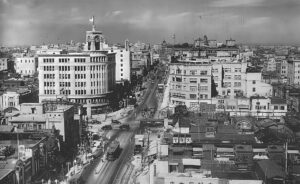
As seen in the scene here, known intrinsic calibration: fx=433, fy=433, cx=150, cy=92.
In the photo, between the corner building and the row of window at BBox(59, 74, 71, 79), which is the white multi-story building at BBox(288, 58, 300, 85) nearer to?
the corner building

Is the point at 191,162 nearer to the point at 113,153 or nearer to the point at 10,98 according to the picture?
the point at 113,153

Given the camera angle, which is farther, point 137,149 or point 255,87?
point 255,87

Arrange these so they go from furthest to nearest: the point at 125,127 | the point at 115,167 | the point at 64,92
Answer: the point at 64,92 → the point at 125,127 → the point at 115,167

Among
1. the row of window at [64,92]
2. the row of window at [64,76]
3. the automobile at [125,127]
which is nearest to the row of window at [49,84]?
the row of window at [64,76]

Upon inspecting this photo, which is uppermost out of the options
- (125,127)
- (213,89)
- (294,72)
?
(294,72)

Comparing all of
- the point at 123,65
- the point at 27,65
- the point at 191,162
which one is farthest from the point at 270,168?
the point at 27,65

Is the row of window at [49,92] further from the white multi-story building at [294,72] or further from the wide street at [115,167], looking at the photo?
the white multi-story building at [294,72]

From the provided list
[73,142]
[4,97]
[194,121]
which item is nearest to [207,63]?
[194,121]

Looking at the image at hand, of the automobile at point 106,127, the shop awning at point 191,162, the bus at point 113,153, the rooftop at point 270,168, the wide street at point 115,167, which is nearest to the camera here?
the rooftop at point 270,168

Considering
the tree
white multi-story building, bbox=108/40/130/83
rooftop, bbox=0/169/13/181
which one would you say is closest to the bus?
rooftop, bbox=0/169/13/181
